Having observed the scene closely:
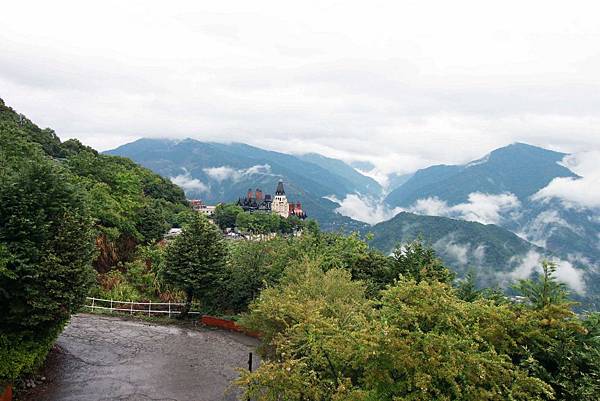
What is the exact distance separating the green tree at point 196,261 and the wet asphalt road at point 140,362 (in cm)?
191

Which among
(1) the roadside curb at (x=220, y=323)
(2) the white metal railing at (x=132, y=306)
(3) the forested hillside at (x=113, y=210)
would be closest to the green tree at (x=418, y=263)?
(1) the roadside curb at (x=220, y=323)

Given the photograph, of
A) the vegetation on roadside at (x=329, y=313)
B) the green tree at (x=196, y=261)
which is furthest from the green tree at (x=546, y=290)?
the green tree at (x=196, y=261)

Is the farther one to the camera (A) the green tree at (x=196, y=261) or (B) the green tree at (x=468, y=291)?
(A) the green tree at (x=196, y=261)

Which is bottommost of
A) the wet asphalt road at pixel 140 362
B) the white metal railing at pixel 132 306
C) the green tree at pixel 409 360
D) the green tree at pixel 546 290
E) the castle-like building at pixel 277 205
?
the wet asphalt road at pixel 140 362

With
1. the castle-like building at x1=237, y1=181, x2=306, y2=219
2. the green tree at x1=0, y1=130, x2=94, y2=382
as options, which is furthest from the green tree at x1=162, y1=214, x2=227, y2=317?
the castle-like building at x1=237, y1=181, x2=306, y2=219

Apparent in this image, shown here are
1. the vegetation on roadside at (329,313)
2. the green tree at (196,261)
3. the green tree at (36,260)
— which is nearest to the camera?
the vegetation on roadside at (329,313)

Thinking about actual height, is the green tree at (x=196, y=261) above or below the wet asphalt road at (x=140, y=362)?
above

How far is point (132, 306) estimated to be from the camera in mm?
22672

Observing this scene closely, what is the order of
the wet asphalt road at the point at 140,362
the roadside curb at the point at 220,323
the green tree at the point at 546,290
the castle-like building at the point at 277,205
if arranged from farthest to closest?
the castle-like building at the point at 277,205, the roadside curb at the point at 220,323, the wet asphalt road at the point at 140,362, the green tree at the point at 546,290

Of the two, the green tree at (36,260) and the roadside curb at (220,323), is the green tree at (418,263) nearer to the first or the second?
the roadside curb at (220,323)

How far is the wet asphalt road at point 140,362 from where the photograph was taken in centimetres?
1348

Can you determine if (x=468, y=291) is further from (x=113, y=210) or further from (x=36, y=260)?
(x=113, y=210)

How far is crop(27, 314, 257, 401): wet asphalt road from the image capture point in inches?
531

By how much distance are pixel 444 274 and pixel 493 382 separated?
13870mm
